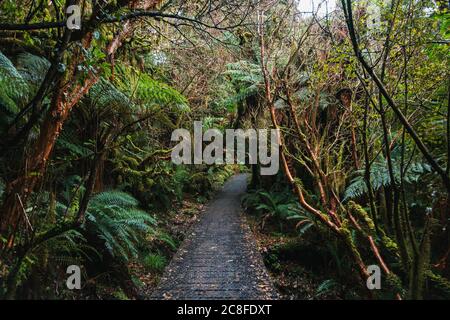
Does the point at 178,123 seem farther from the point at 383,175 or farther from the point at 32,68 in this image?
the point at 383,175

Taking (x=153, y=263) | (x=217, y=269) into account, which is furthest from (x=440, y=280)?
(x=153, y=263)

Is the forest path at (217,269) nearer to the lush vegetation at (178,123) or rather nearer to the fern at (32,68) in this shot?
the lush vegetation at (178,123)

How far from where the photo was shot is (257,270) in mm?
5156

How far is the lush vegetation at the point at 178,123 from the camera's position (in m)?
2.57

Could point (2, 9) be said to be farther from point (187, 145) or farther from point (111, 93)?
point (187, 145)

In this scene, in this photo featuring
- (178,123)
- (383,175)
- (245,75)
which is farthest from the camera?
(178,123)

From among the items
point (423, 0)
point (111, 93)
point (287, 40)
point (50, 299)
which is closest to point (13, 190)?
point (50, 299)

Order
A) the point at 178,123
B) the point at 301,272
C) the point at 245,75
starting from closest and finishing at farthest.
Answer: the point at 301,272 < the point at 245,75 < the point at 178,123

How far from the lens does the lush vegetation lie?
257cm

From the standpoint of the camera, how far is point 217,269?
5.14 meters

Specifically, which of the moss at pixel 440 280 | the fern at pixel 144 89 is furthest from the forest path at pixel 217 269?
the fern at pixel 144 89

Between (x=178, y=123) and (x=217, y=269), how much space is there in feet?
19.5

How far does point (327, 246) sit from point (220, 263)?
7.01 feet

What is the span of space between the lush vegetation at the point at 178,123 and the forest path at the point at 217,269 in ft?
1.41
